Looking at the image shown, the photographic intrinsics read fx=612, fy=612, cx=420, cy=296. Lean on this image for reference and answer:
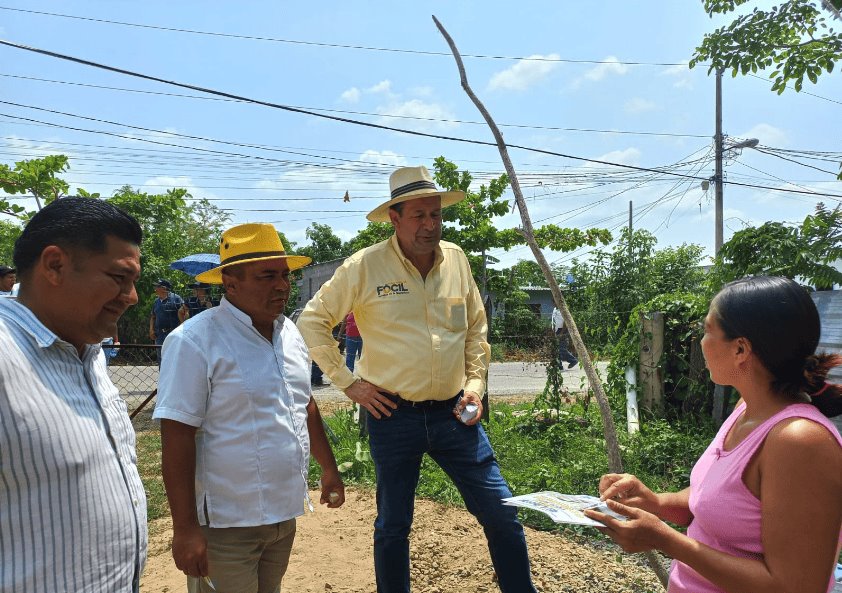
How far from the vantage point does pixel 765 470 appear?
1482 mm

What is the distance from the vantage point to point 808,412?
1495 millimetres

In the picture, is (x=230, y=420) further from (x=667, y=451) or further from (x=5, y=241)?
(x=5, y=241)

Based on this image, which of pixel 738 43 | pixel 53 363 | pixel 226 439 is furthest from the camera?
pixel 738 43

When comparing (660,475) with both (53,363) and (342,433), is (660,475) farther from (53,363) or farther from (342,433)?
(53,363)

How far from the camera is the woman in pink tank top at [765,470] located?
141 cm

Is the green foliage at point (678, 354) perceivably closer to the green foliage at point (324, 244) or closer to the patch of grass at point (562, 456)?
the patch of grass at point (562, 456)

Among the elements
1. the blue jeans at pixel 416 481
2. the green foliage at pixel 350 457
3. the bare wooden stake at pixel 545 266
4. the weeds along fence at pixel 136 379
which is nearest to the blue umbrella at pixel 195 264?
the weeds along fence at pixel 136 379

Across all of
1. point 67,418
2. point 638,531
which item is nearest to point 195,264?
point 67,418

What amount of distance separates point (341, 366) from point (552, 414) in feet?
15.0

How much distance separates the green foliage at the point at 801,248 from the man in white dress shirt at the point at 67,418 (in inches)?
175

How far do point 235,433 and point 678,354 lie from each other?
18.2 ft

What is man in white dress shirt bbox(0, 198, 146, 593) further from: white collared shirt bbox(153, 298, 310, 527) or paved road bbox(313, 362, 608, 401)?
paved road bbox(313, 362, 608, 401)

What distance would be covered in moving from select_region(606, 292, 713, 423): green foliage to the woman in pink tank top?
4.94 m

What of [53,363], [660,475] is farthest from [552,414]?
[53,363]
